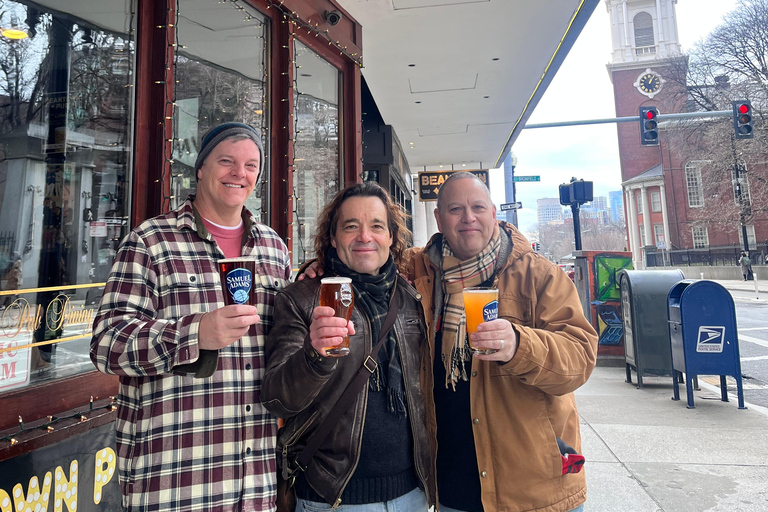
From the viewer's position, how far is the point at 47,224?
7.41 feet

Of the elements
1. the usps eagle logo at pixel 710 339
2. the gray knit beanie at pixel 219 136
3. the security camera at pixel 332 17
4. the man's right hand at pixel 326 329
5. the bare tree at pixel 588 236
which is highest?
the bare tree at pixel 588 236

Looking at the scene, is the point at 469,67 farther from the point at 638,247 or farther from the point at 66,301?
the point at 638,247

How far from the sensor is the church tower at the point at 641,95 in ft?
137

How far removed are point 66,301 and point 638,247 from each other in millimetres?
49784

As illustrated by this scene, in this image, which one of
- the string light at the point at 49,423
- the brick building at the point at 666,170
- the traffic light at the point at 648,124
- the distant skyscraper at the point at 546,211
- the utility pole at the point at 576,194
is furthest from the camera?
the distant skyscraper at the point at 546,211

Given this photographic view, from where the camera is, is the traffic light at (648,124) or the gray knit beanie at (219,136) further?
the traffic light at (648,124)

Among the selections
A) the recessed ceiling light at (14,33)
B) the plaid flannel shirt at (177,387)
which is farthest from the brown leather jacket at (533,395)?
the recessed ceiling light at (14,33)

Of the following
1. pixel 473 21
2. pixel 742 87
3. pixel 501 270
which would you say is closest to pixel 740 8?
pixel 742 87

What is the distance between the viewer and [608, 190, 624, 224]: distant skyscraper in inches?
1993

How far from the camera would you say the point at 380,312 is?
173 centimetres

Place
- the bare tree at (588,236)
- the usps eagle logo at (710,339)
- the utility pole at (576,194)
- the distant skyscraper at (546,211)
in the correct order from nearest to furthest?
the usps eagle logo at (710,339)
the utility pole at (576,194)
the bare tree at (588,236)
the distant skyscraper at (546,211)

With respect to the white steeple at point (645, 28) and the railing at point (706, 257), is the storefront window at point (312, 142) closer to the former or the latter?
the railing at point (706, 257)

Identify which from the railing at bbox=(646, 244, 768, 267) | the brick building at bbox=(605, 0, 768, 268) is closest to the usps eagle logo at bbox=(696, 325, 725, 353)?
the brick building at bbox=(605, 0, 768, 268)

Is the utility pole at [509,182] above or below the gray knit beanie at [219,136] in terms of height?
above
